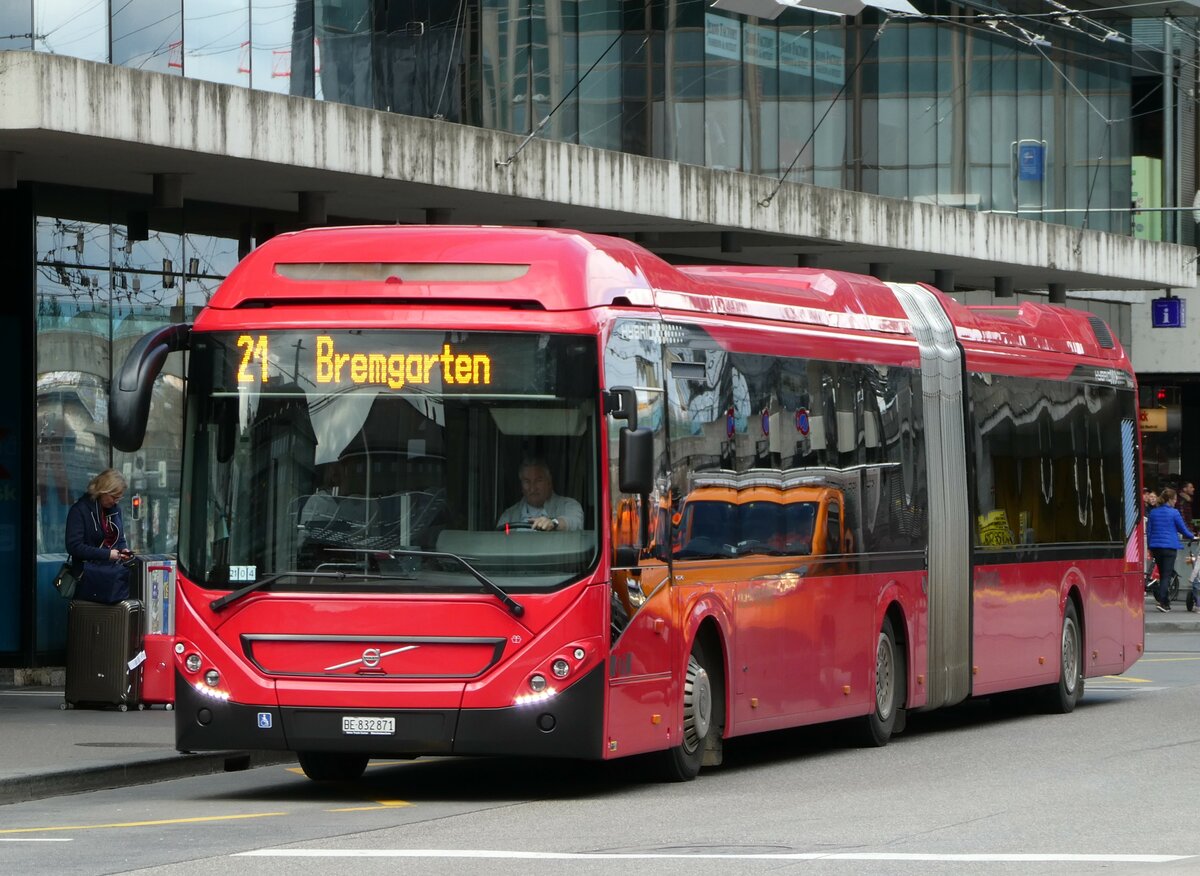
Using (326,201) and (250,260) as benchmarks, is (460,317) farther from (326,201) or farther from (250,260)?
(326,201)

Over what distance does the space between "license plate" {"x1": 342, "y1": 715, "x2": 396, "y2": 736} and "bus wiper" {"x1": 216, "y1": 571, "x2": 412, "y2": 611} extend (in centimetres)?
71

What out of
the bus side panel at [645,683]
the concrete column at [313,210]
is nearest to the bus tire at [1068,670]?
the bus side panel at [645,683]

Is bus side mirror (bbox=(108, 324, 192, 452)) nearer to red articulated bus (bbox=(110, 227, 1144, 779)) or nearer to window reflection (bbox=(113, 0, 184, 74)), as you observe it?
red articulated bus (bbox=(110, 227, 1144, 779))

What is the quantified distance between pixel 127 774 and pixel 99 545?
482cm

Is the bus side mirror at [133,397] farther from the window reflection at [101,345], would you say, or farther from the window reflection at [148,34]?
the window reflection at [101,345]

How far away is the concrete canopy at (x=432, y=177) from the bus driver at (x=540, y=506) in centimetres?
669

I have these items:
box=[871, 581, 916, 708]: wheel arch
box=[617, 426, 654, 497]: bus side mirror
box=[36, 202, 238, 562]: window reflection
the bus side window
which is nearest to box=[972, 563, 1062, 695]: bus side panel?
box=[871, 581, 916, 708]: wheel arch

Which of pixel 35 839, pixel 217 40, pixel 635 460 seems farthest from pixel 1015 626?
pixel 35 839

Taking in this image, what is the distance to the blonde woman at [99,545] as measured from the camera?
749 inches

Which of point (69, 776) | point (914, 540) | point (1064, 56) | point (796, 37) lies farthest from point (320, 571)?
point (1064, 56)

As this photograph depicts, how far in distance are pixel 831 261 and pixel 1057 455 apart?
37.8ft

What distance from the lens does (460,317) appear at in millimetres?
12656

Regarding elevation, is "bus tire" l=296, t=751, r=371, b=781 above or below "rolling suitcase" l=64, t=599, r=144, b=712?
below

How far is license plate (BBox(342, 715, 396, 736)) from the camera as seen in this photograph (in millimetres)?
12406
